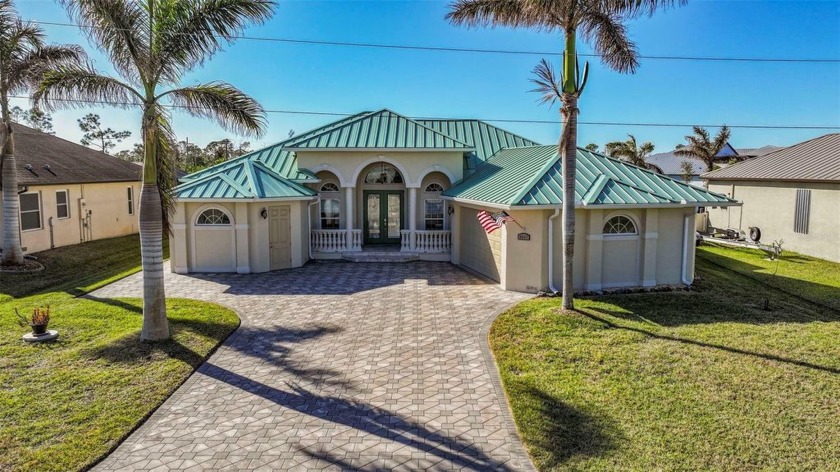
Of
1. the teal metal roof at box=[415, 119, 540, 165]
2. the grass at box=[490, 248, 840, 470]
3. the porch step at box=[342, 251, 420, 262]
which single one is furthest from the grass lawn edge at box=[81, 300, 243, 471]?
the teal metal roof at box=[415, 119, 540, 165]

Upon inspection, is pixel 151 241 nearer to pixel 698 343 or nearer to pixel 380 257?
pixel 380 257

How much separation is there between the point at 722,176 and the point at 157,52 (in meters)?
28.3

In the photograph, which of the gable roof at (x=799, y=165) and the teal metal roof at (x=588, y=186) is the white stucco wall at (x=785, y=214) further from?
the teal metal roof at (x=588, y=186)

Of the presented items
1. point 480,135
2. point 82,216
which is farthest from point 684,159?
point 82,216

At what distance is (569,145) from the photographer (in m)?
12.1

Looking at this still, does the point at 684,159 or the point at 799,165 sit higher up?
the point at 684,159

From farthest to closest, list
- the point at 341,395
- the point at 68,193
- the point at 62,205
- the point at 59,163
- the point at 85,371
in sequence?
the point at 59,163, the point at 68,193, the point at 62,205, the point at 85,371, the point at 341,395

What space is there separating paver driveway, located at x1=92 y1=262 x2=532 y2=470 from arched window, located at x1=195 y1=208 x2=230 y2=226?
350 centimetres

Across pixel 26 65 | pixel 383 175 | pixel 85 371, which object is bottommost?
pixel 85 371

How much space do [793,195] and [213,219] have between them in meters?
24.4

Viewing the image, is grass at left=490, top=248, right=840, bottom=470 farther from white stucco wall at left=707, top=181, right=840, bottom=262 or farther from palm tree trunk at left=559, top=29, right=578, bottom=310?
white stucco wall at left=707, top=181, right=840, bottom=262

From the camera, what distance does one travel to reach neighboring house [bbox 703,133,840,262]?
21.3 m

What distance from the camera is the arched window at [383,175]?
71.5 ft

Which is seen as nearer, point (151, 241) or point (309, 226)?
point (151, 241)
